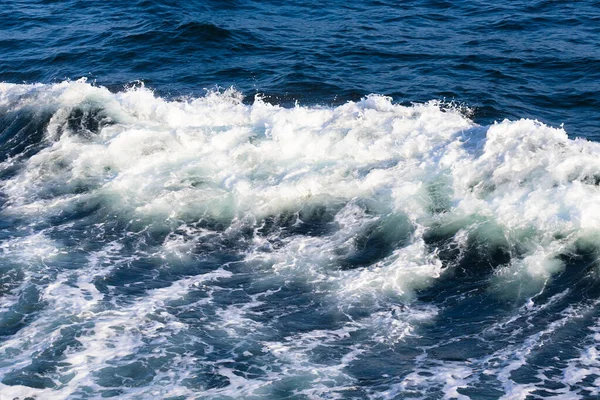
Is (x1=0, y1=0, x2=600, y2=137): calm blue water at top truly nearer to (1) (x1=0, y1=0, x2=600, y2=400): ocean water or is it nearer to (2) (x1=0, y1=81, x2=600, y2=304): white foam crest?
(1) (x1=0, y1=0, x2=600, y2=400): ocean water

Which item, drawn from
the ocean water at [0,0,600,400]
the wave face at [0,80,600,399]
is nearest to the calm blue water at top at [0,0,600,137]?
the ocean water at [0,0,600,400]

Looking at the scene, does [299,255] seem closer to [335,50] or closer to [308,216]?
[308,216]

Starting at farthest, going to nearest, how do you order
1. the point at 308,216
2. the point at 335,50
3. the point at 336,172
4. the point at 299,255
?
the point at 335,50 < the point at 336,172 < the point at 308,216 < the point at 299,255

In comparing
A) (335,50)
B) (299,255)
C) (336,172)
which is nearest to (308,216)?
(299,255)

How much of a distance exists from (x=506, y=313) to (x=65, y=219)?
22.5 feet

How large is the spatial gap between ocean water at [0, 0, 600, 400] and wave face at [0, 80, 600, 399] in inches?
1.4

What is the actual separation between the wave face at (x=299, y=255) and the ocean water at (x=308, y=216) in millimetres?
35

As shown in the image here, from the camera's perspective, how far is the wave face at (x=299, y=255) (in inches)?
340

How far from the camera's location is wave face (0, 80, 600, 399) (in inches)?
340

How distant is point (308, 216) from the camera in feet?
39.5

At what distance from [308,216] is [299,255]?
1.15 m

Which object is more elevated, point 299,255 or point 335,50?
point 335,50

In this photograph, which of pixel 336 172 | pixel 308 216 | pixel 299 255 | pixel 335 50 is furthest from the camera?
pixel 335 50

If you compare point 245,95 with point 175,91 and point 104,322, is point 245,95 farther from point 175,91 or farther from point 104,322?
point 104,322
